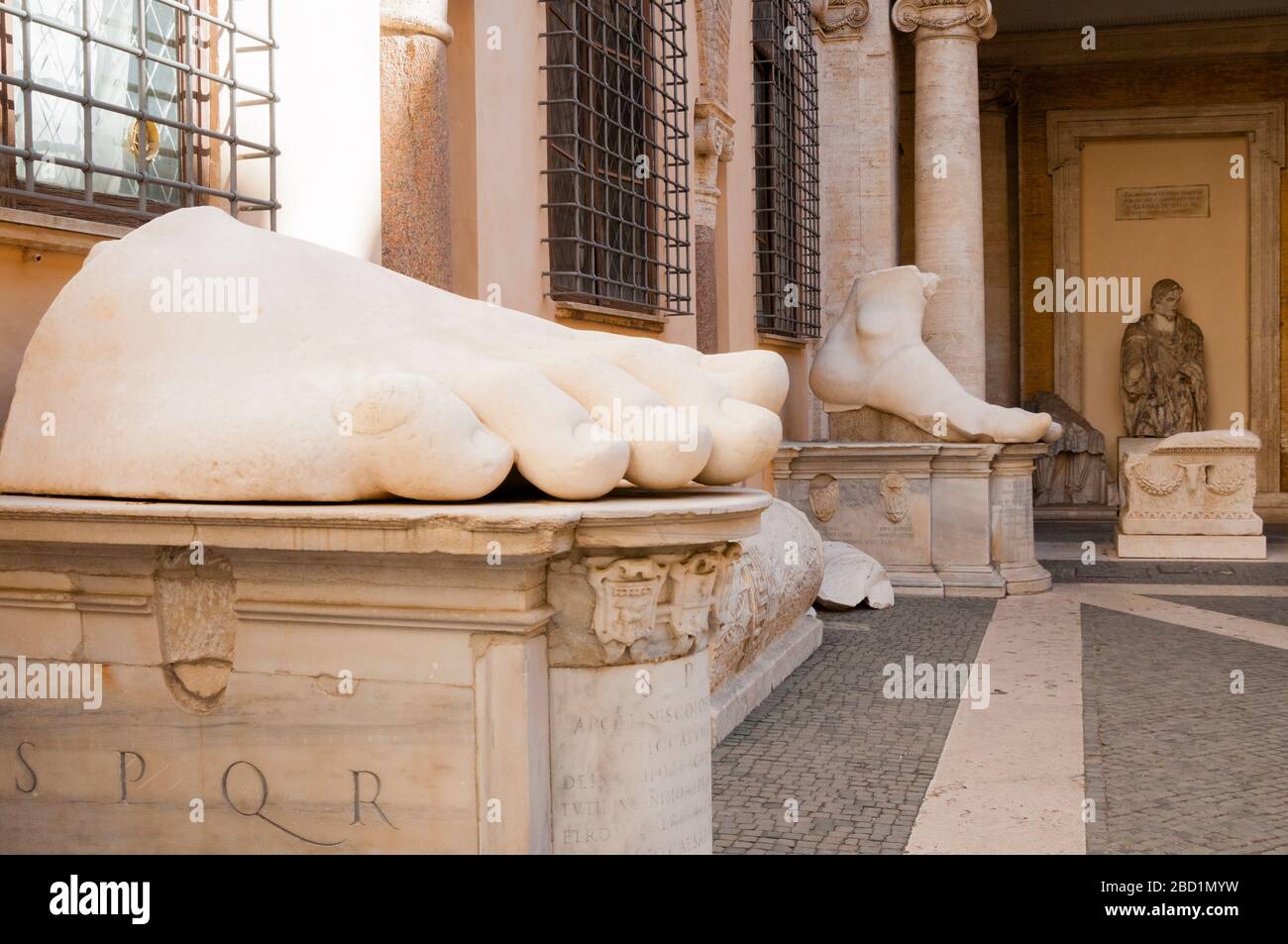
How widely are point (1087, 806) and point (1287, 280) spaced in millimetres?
13632

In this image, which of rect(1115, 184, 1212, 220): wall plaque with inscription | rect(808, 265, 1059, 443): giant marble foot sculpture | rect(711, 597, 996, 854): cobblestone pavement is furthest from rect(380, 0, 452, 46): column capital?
rect(1115, 184, 1212, 220): wall plaque with inscription

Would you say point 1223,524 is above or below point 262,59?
below

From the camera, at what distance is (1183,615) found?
23.4ft

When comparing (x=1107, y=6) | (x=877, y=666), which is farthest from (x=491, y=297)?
(x=1107, y=6)

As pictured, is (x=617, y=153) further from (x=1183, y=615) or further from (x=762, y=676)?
(x=1183, y=615)

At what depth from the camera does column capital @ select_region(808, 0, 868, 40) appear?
10.7 meters

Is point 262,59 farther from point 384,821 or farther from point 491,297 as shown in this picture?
point 384,821

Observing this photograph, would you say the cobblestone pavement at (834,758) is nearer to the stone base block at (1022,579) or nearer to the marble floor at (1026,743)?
the marble floor at (1026,743)

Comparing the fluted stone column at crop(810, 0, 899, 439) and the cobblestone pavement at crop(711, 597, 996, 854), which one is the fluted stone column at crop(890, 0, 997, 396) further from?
the cobblestone pavement at crop(711, 597, 996, 854)

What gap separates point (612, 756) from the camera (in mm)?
2043

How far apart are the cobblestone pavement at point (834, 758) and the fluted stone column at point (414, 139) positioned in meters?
1.76

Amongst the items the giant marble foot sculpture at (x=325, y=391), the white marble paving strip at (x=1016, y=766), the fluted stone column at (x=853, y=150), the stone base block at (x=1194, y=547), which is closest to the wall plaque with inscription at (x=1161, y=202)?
the fluted stone column at (x=853, y=150)

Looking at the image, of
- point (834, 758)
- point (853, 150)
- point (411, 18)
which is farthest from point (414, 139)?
point (853, 150)

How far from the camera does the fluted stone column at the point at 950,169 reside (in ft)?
33.0
